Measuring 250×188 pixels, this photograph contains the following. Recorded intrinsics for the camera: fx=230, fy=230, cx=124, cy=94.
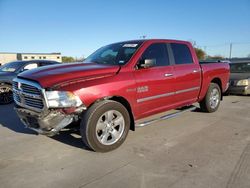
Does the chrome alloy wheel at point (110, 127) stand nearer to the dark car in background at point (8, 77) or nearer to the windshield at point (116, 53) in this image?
the windshield at point (116, 53)

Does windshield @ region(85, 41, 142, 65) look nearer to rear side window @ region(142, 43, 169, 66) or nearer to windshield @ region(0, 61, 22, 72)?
rear side window @ region(142, 43, 169, 66)

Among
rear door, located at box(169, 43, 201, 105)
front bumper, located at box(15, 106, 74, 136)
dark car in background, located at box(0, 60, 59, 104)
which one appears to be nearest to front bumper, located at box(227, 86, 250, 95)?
rear door, located at box(169, 43, 201, 105)

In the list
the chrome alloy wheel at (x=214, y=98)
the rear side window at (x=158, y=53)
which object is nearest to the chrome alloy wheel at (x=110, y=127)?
the rear side window at (x=158, y=53)

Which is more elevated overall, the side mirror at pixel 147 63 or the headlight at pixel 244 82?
the side mirror at pixel 147 63

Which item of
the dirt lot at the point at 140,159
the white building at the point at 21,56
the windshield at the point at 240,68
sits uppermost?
the white building at the point at 21,56

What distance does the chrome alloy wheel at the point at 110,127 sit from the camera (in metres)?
3.85

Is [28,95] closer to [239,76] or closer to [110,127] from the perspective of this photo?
[110,127]

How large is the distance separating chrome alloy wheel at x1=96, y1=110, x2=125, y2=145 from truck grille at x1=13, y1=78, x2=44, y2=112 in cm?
99

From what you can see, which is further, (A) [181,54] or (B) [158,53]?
(A) [181,54]

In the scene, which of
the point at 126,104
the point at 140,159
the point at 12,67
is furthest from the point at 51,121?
the point at 12,67

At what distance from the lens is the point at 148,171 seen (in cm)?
321

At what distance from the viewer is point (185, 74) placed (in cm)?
539

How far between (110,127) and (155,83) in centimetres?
133

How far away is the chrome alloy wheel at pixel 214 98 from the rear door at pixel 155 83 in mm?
1990
